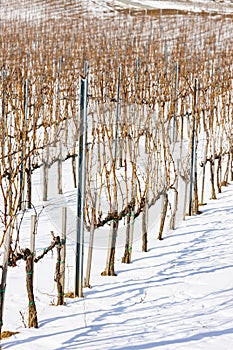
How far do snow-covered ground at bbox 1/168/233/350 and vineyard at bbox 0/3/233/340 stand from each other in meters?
0.19

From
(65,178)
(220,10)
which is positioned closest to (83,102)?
(65,178)

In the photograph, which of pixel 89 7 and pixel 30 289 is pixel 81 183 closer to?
pixel 30 289

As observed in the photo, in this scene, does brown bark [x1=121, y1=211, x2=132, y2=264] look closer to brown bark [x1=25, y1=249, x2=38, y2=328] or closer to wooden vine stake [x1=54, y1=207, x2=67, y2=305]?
wooden vine stake [x1=54, y1=207, x2=67, y2=305]

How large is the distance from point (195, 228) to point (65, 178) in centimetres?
272

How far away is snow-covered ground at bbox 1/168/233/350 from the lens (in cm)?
326

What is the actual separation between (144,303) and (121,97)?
5.53 m

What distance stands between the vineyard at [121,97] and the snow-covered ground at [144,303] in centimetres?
19

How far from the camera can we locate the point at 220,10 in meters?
22.1

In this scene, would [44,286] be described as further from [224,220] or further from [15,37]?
[15,37]

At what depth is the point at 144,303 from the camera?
3.83 meters

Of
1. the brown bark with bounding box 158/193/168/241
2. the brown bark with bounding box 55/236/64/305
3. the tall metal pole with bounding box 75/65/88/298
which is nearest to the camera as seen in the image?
the brown bark with bounding box 55/236/64/305

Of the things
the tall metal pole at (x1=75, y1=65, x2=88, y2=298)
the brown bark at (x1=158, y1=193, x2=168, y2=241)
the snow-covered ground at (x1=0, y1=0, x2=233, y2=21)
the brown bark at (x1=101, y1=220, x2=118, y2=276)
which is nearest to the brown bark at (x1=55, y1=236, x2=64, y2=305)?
the tall metal pole at (x1=75, y1=65, x2=88, y2=298)

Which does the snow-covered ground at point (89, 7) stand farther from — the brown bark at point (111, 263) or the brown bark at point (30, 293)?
the brown bark at point (30, 293)

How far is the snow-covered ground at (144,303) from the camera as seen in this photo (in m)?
3.26
